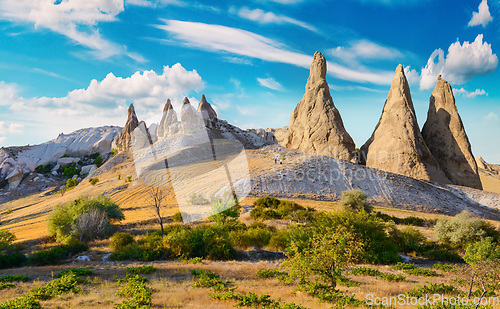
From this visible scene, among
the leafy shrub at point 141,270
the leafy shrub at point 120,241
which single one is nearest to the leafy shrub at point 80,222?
the leafy shrub at point 120,241

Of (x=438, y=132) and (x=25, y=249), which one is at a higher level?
(x=438, y=132)

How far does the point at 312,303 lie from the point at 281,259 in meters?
6.88

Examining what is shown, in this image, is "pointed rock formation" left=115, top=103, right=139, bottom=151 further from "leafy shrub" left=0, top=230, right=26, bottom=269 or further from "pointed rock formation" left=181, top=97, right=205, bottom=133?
"leafy shrub" left=0, top=230, right=26, bottom=269

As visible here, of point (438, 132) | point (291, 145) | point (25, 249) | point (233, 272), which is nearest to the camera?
point (233, 272)

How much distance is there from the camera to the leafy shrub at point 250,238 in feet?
52.3

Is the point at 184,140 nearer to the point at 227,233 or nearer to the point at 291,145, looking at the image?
the point at 291,145

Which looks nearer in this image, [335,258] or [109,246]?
[335,258]

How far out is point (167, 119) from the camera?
8169 centimetres

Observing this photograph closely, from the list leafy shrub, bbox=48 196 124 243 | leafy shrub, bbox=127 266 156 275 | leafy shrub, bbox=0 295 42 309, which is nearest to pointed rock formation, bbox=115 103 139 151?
leafy shrub, bbox=48 196 124 243

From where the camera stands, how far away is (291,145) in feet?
155

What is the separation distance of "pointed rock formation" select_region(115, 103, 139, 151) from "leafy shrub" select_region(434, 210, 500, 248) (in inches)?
3044

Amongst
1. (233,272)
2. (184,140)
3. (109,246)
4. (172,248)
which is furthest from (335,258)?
(184,140)

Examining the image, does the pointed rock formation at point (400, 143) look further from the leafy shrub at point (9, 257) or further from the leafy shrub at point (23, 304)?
the leafy shrub at point (23, 304)

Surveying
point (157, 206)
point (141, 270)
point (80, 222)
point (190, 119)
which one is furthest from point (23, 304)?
point (190, 119)
